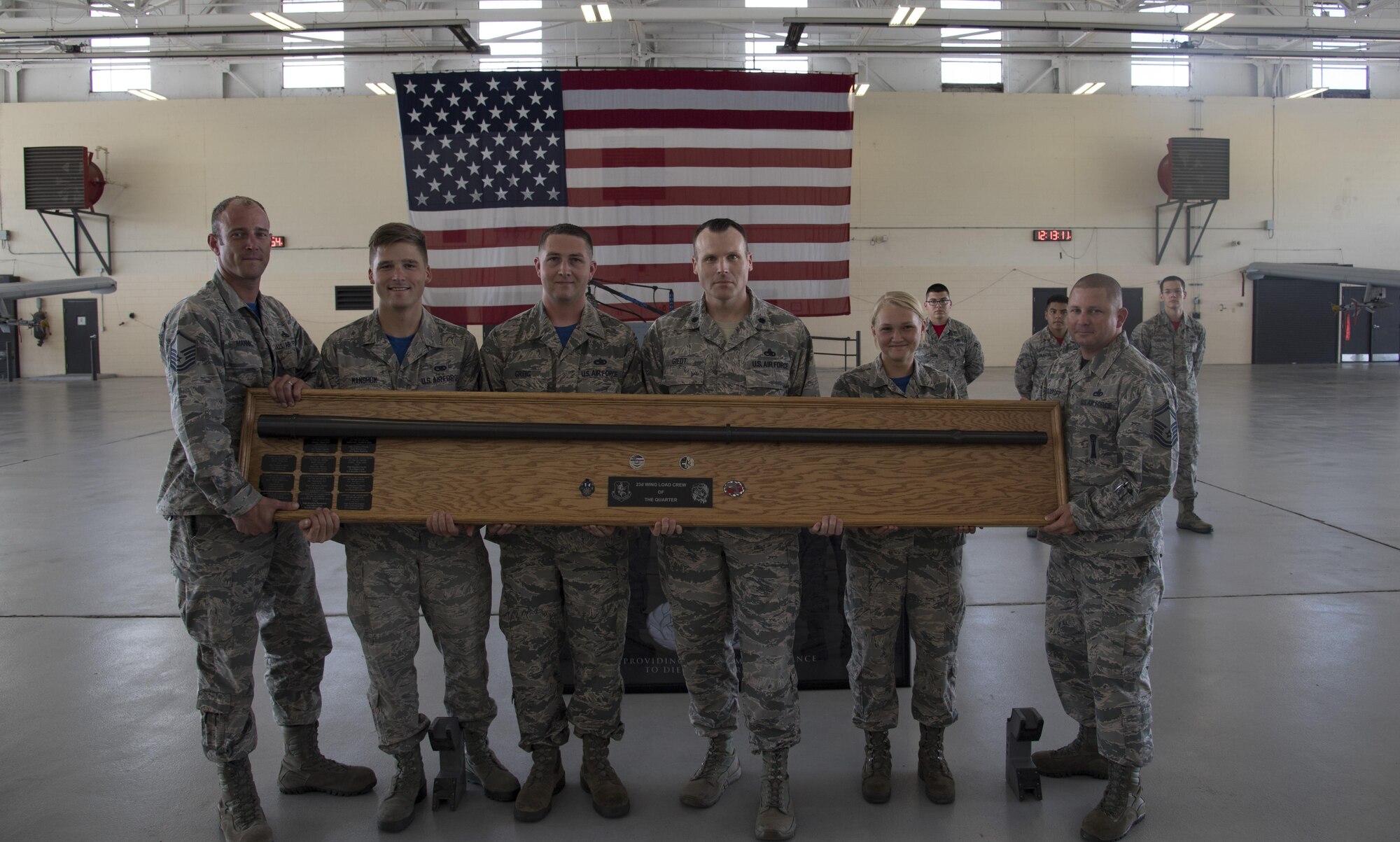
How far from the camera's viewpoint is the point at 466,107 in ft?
17.9

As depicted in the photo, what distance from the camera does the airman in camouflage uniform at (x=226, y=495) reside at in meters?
2.35

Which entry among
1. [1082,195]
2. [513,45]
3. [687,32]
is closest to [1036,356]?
[687,32]

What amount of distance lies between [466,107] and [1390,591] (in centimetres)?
602

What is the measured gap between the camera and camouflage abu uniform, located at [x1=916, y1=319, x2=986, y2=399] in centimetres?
593

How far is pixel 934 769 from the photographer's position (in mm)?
2693

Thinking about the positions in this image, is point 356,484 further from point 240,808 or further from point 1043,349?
point 1043,349

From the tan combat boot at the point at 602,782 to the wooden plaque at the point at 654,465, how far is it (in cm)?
76

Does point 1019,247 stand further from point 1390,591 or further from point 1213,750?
point 1213,750

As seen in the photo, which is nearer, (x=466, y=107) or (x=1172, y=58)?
(x=466, y=107)

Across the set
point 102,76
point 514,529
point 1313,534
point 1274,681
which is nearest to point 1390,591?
point 1313,534

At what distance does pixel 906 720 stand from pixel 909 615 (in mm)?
734

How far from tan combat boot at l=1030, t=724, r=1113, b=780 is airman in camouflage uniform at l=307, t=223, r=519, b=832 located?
67.6 inches

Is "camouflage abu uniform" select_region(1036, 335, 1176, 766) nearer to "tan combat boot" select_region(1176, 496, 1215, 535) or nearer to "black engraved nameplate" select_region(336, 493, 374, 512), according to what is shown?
"black engraved nameplate" select_region(336, 493, 374, 512)

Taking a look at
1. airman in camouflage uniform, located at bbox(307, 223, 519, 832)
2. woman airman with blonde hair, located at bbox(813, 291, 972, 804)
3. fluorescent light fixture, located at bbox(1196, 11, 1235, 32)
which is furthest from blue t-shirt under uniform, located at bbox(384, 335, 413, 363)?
fluorescent light fixture, located at bbox(1196, 11, 1235, 32)
